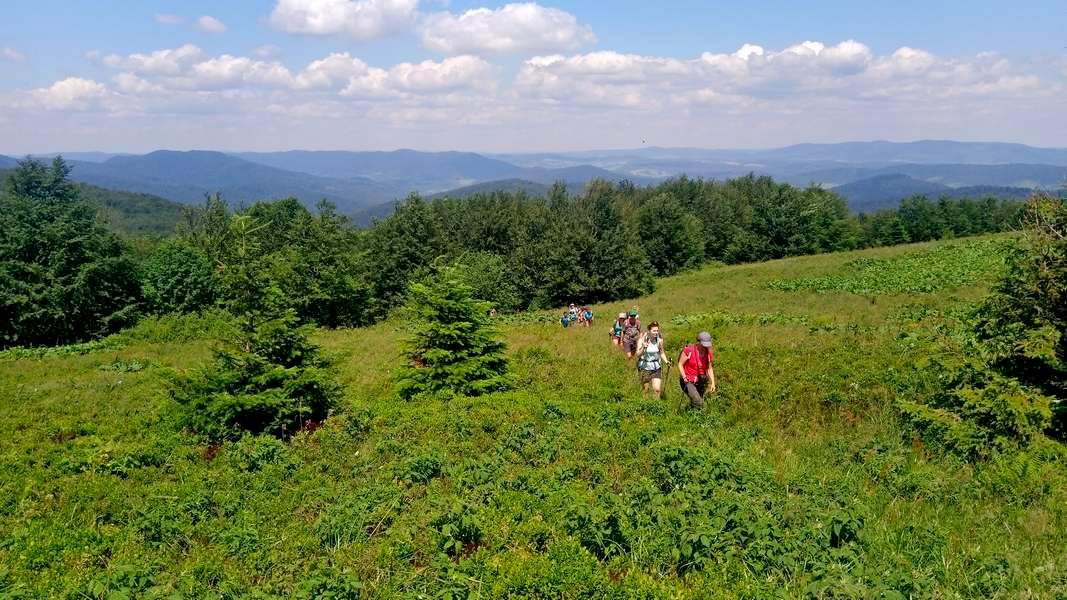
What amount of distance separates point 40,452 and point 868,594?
41.5ft

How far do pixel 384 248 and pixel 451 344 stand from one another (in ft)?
128

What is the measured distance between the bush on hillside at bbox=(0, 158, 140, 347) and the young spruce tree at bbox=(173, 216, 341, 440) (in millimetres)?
33679

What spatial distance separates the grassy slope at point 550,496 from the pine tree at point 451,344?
0.89m

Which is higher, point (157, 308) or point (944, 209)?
point (944, 209)

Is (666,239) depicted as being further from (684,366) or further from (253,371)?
(253,371)

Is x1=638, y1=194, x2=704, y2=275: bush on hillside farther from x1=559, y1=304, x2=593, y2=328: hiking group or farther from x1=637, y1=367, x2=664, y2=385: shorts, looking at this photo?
x1=637, y1=367, x2=664, y2=385: shorts

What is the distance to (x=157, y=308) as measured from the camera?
4250cm

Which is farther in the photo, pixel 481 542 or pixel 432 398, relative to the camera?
pixel 432 398

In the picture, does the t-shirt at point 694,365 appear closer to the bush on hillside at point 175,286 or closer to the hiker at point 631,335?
the hiker at point 631,335

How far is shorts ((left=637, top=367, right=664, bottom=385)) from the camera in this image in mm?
Answer: 12136

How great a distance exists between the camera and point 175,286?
42375mm

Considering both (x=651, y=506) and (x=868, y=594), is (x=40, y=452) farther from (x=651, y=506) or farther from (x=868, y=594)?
(x=868, y=594)

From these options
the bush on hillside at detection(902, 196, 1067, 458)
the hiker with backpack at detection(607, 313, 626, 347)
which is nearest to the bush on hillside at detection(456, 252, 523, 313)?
the hiker with backpack at detection(607, 313, 626, 347)

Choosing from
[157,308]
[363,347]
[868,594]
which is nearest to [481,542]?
[868,594]
